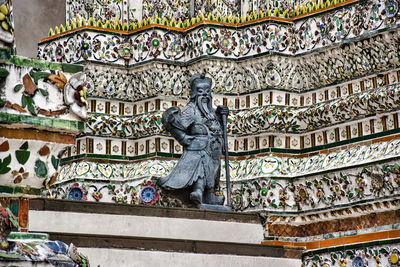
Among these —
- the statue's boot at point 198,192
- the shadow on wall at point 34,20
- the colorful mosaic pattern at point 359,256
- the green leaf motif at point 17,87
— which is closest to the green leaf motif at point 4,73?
the green leaf motif at point 17,87

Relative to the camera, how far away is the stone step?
22.9 ft

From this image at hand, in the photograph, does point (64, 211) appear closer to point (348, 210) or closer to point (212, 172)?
point (212, 172)

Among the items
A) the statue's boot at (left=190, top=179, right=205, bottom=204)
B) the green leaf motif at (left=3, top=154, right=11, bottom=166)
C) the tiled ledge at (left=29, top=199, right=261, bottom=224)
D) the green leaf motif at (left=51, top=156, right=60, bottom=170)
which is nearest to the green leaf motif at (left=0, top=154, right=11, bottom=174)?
the green leaf motif at (left=3, top=154, right=11, bottom=166)

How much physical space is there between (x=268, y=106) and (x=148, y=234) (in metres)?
3.71

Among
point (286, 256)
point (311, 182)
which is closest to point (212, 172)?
point (311, 182)

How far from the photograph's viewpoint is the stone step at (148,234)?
6988 millimetres

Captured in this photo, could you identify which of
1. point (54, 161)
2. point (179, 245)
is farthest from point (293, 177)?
point (54, 161)

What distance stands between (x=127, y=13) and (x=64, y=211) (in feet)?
17.4

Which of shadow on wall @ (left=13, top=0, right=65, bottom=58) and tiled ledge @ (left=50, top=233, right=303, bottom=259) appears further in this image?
shadow on wall @ (left=13, top=0, right=65, bottom=58)

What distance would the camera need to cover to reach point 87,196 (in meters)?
11.5

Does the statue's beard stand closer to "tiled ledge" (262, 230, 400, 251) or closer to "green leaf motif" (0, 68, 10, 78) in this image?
"tiled ledge" (262, 230, 400, 251)

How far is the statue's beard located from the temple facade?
3.85 ft

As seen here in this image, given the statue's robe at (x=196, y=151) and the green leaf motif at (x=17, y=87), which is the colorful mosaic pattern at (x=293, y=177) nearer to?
the statue's robe at (x=196, y=151)

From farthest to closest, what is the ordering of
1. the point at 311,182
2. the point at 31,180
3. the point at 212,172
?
the point at 311,182 → the point at 212,172 → the point at 31,180
